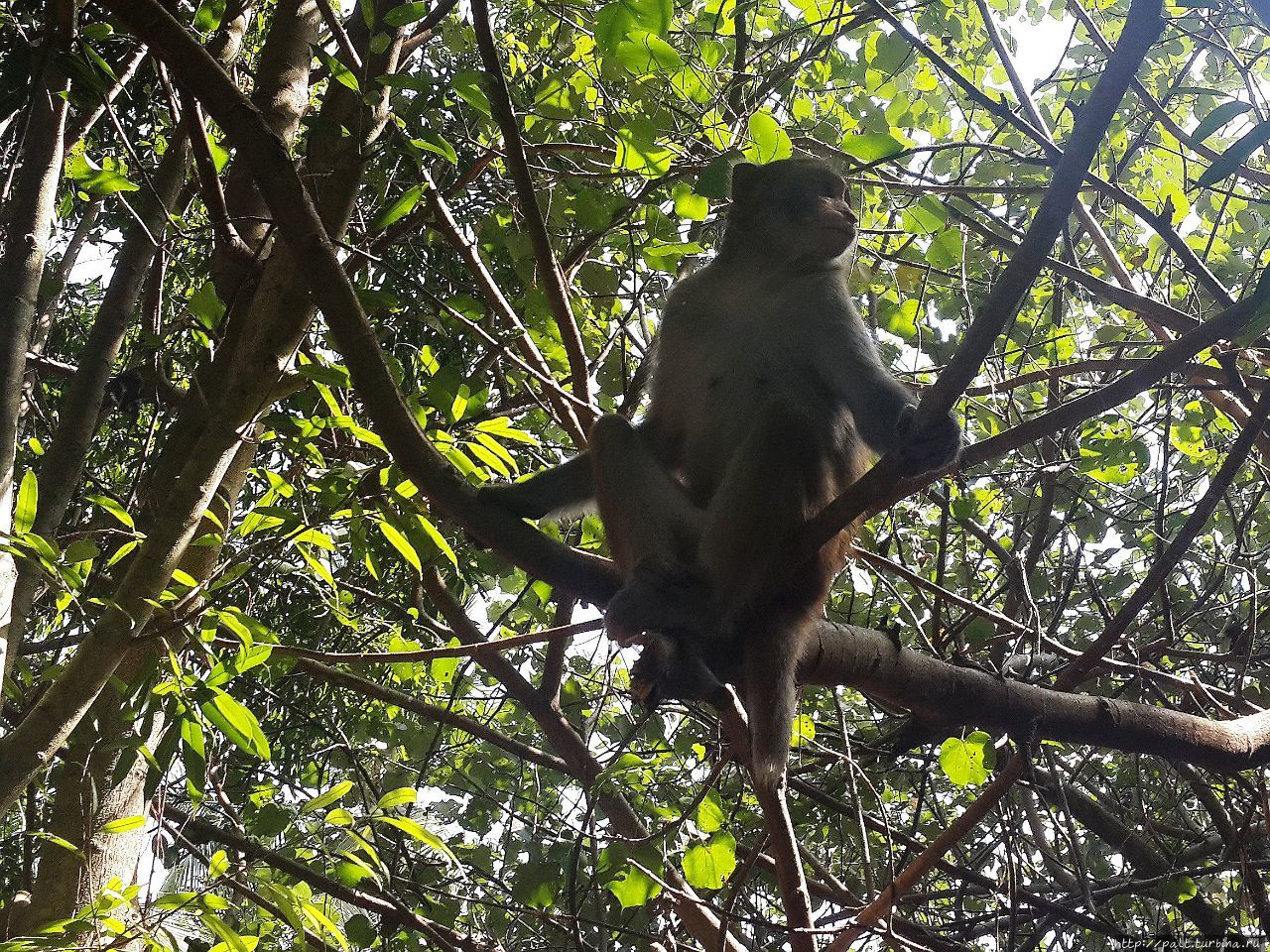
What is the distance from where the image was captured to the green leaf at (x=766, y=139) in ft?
8.76

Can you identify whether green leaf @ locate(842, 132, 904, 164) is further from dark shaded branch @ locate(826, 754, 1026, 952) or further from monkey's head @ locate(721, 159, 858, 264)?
dark shaded branch @ locate(826, 754, 1026, 952)

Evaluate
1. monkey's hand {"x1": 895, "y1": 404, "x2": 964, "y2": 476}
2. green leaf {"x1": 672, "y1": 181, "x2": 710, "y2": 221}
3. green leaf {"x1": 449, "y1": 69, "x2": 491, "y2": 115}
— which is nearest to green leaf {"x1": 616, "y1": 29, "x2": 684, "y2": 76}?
green leaf {"x1": 449, "y1": 69, "x2": 491, "y2": 115}

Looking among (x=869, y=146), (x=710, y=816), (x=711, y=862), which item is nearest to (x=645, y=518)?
(x=710, y=816)

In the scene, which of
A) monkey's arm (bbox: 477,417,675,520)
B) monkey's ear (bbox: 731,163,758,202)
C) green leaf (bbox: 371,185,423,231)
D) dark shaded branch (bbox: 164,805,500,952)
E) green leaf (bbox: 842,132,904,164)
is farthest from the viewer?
monkey's ear (bbox: 731,163,758,202)

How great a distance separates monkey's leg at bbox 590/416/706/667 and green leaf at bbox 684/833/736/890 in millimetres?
676

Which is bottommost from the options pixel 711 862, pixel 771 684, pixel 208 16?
pixel 711 862

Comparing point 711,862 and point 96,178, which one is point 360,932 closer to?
point 711,862

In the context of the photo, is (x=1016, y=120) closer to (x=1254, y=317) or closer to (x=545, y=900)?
(x=1254, y=317)

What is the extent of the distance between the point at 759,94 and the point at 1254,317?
268 cm

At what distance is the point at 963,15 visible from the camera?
5355 mm

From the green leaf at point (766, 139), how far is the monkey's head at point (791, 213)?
1175mm

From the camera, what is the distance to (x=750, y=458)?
3.44 meters

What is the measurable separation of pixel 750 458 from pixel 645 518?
411mm

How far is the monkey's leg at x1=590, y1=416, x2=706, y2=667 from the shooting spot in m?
3.35
